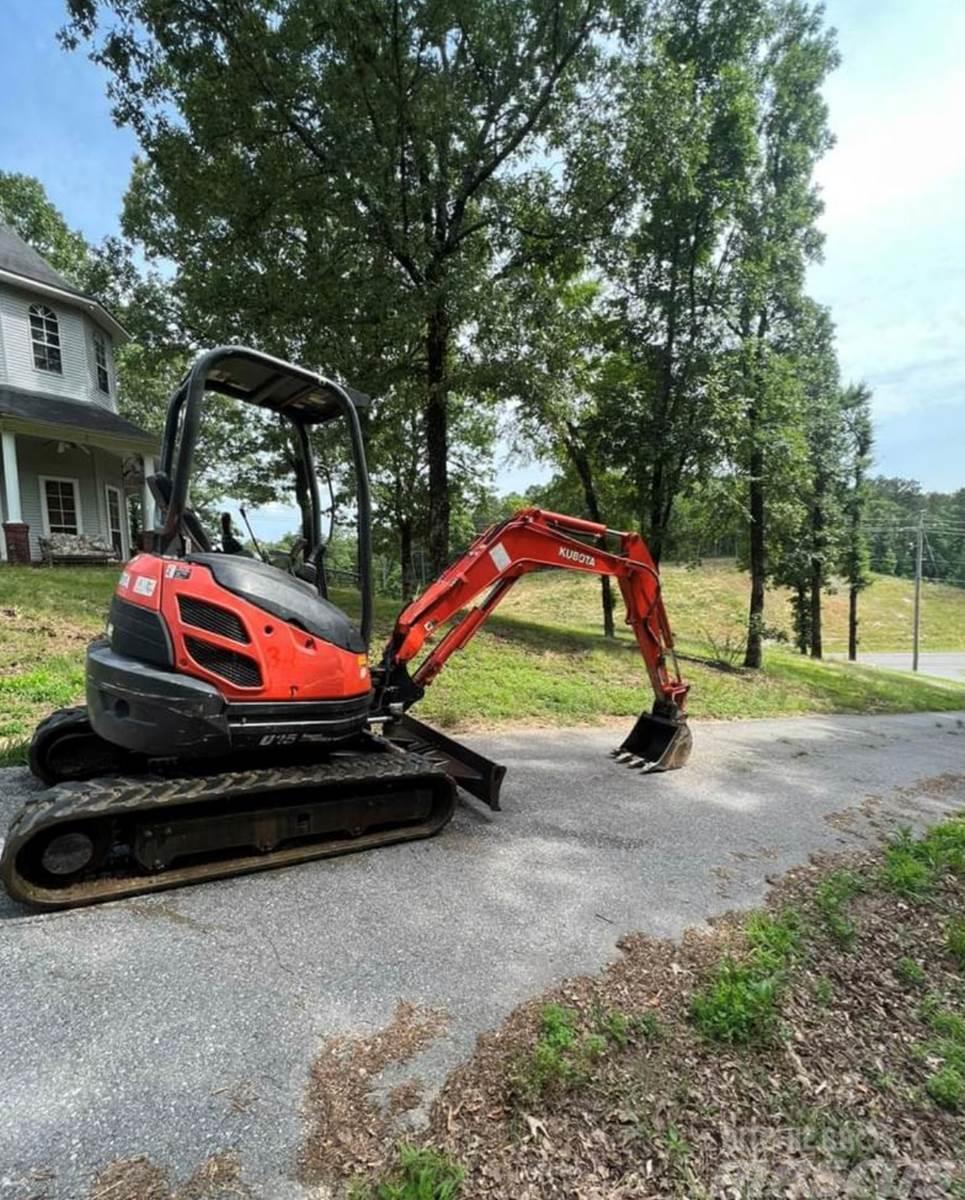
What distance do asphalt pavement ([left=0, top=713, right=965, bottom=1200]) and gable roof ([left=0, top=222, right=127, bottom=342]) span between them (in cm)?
1533

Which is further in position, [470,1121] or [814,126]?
[814,126]

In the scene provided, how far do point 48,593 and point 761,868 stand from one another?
10.5 m

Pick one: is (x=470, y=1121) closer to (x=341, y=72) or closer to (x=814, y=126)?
(x=341, y=72)

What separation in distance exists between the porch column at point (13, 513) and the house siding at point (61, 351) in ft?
6.16

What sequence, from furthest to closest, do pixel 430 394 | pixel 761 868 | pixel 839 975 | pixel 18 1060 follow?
pixel 430 394
pixel 761 868
pixel 839 975
pixel 18 1060

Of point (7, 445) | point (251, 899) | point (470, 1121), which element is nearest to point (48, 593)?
point (7, 445)

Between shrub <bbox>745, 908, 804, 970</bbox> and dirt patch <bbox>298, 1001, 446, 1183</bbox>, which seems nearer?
dirt patch <bbox>298, 1001, 446, 1183</bbox>

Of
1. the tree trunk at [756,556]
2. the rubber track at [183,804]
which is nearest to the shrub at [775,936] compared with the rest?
the rubber track at [183,804]

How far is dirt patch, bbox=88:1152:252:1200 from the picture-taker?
5.26ft

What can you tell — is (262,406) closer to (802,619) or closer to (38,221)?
(802,619)

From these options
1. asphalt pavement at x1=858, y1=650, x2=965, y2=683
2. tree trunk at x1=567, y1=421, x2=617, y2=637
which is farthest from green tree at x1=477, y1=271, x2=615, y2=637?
asphalt pavement at x1=858, y1=650, x2=965, y2=683

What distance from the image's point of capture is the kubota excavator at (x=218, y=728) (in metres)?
2.92

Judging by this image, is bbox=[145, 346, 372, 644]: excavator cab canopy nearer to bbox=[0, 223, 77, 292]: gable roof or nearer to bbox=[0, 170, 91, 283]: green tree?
bbox=[0, 223, 77, 292]: gable roof

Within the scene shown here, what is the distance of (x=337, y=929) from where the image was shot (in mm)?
2812
